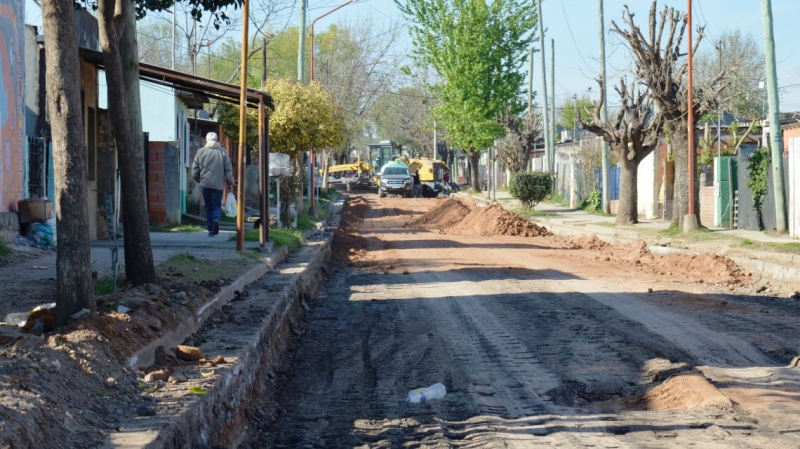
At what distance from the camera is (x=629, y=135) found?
26.9 metres

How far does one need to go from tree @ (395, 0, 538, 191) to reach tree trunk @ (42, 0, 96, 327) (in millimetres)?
40502

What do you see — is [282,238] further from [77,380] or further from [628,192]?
[77,380]

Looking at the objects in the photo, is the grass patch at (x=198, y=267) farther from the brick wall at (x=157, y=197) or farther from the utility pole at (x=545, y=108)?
the utility pole at (x=545, y=108)

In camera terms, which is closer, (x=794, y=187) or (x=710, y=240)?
(x=794, y=187)

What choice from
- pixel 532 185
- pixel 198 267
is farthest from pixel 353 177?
pixel 198 267

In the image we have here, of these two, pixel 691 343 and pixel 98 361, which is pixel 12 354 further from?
pixel 691 343

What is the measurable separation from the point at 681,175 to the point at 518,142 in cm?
2990

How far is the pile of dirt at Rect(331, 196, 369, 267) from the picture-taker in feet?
64.3

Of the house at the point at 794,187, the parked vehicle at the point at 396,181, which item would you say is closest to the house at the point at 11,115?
the house at the point at 794,187

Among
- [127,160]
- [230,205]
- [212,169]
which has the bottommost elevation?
[230,205]

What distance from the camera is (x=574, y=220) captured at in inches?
1231

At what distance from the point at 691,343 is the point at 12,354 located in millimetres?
5954

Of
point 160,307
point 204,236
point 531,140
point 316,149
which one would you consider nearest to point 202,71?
point 531,140

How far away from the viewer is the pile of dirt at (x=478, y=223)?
1046 inches
